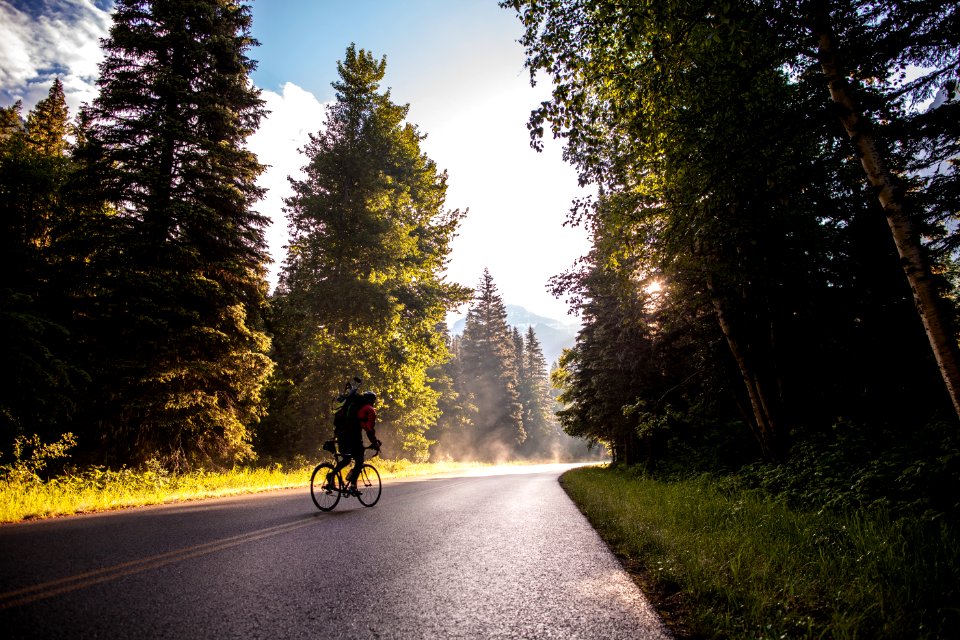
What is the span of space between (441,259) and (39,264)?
14.7 meters

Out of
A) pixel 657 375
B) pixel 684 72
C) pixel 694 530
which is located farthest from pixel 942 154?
pixel 657 375

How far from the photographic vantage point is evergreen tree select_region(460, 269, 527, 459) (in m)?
48.7

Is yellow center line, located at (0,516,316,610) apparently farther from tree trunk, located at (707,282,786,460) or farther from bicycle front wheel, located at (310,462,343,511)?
tree trunk, located at (707,282,786,460)

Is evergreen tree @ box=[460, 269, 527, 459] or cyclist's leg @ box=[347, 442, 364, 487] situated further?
evergreen tree @ box=[460, 269, 527, 459]

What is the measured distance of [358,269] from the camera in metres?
18.6

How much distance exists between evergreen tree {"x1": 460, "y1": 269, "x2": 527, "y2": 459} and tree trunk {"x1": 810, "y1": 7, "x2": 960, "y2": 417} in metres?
44.3

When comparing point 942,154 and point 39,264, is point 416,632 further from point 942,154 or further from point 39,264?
point 39,264

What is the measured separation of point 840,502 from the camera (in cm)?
582

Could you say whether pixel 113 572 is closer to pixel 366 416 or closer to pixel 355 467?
pixel 366 416

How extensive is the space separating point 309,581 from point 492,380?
150 feet

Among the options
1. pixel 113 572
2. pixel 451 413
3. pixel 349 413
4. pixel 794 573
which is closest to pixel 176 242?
pixel 349 413

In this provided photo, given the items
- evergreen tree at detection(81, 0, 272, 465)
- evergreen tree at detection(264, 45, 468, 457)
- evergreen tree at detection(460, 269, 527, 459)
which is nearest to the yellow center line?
evergreen tree at detection(81, 0, 272, 465)

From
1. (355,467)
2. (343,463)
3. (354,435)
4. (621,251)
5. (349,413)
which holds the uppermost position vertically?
(621,251)

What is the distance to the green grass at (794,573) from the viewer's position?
251 cm
